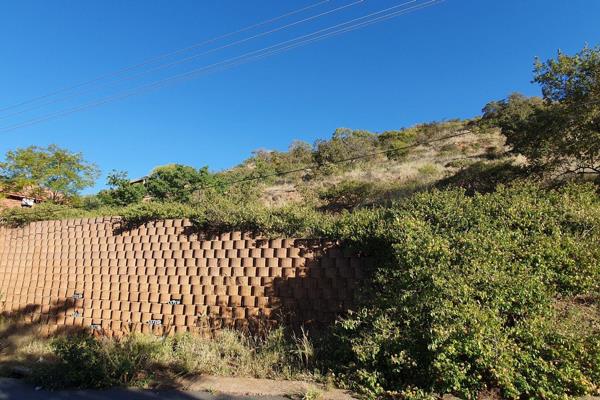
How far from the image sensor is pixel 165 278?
27.0ft

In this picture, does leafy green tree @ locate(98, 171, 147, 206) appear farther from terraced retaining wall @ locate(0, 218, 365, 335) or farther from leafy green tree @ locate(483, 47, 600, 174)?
leafy green tree @ locate(483, 47, 600, 174)

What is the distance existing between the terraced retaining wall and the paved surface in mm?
2225

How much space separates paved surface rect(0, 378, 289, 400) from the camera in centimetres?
463

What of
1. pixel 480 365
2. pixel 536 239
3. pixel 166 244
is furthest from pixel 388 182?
pixel 480 365

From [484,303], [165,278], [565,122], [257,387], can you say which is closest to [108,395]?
[257,387]

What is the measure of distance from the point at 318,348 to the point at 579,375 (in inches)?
122

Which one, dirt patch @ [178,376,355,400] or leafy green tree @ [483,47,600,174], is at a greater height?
leafy green tree @ [483,47,600,174]

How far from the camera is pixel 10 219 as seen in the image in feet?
38.4

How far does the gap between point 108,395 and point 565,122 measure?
1106 cm

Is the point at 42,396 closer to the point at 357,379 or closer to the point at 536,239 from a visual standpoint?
the point at 357,379

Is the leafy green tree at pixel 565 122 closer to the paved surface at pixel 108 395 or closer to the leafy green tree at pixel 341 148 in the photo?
the paved surface at pixel 108 395

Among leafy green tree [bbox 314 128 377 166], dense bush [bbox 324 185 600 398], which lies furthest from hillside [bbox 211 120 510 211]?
dense bush [bbox 324 185 600 398]

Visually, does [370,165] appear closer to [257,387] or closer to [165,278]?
[165,278]

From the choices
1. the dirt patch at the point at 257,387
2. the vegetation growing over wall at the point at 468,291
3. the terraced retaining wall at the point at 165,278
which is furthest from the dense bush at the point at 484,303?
the terraced retaining wall at the point at 165,278
